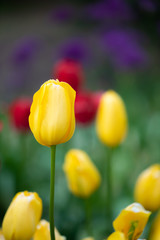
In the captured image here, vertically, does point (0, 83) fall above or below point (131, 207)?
above

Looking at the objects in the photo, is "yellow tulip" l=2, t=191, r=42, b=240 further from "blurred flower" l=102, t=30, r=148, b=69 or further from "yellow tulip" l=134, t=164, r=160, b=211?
"blurred flower" l=102, t=30, r=148, b=69

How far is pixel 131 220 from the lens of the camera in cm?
32

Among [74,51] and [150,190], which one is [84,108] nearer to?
[150,190]

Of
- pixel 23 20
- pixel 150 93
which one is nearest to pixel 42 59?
pixel 23 20

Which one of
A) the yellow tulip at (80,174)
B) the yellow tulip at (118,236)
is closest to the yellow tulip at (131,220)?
the yellow tulip at (118,236)

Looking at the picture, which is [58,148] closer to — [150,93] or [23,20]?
[150,93]

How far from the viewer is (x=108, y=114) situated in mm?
591

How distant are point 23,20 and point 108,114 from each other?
1657 mm

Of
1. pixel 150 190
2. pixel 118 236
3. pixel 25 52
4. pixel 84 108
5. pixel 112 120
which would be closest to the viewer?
pixel 118 236

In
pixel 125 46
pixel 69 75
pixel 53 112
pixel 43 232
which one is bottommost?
pixel 43 232

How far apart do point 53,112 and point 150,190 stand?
14cm

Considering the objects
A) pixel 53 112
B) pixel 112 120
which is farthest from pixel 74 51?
pixel 53 112

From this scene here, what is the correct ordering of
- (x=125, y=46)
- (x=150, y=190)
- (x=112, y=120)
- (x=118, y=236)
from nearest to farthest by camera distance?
(x=118, y=236)
(x=150, y=190)
(x=112, y=120)
(x=125, y=46)

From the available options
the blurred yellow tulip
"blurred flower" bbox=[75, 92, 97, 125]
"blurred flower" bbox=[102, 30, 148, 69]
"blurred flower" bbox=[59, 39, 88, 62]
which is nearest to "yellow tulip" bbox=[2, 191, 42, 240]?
the blurred yellow tulip
